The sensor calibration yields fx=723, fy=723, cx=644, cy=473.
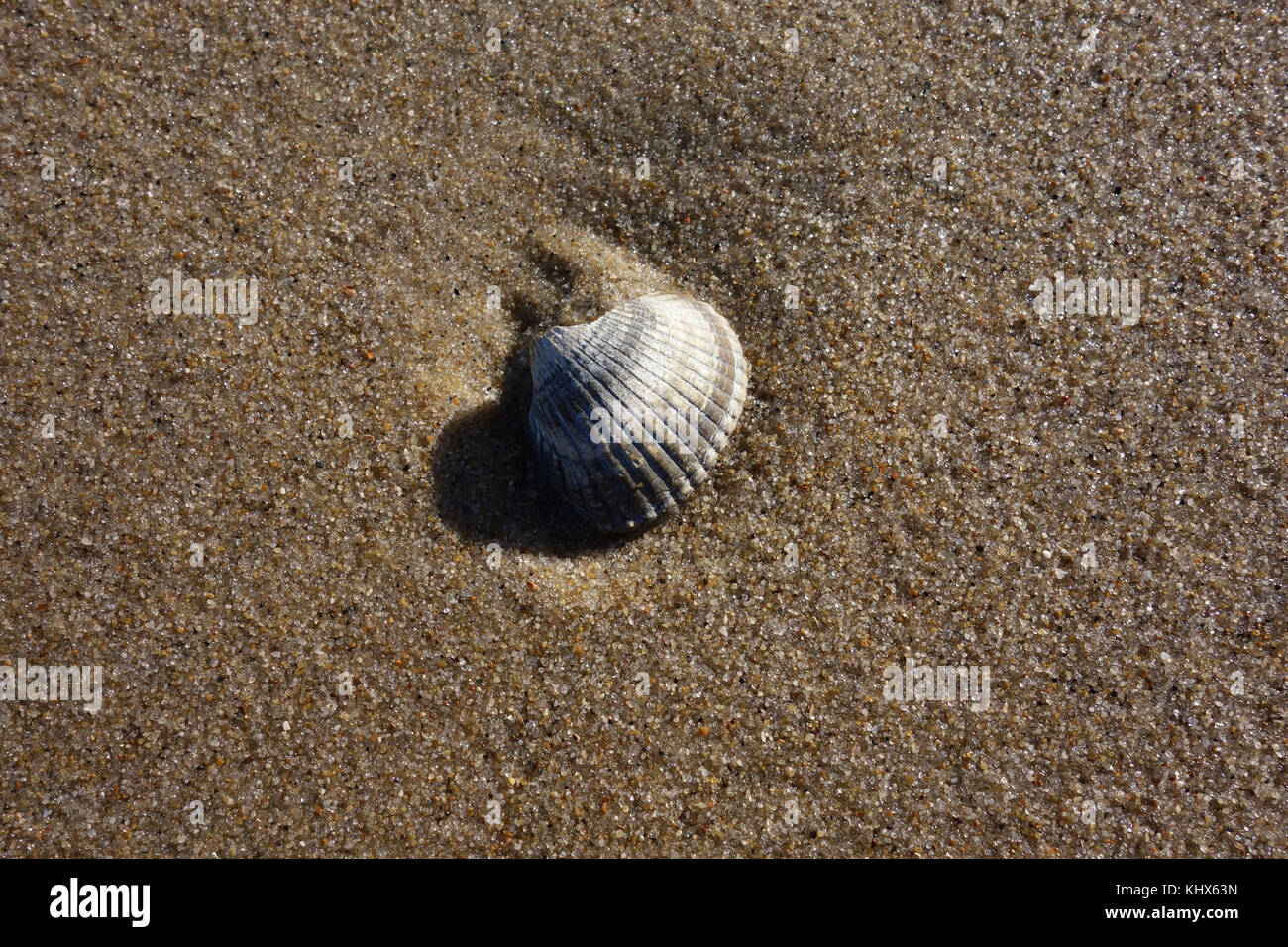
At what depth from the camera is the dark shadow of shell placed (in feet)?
10.00

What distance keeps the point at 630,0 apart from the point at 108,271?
102 inches

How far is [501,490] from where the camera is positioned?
309 cm

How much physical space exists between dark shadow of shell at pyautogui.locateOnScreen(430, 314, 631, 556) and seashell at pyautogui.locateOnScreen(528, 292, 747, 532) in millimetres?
112

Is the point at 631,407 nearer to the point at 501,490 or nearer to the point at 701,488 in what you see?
the point at 701,488

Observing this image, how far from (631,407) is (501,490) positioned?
0.68m

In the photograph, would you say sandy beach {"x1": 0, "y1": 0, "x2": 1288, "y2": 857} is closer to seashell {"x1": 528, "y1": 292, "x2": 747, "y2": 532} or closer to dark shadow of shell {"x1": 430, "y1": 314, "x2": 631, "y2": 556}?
dark shadow of shell {"x1": 430, "y1": 314, "x2": 631, "y2": 556}

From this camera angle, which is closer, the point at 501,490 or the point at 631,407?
the point at 631,407

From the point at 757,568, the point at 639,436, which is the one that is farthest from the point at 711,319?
the point at 757,568

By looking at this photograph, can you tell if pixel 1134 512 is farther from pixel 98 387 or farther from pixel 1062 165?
pixel 98 387

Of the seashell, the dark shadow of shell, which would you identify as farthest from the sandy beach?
the seashell

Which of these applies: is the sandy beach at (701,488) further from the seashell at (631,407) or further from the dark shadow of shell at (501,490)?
the seashell at (631,407)

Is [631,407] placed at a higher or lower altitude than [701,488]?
higher

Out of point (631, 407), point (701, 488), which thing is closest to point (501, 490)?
point (631, 407)

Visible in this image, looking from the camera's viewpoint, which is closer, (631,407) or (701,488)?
(631,407)
